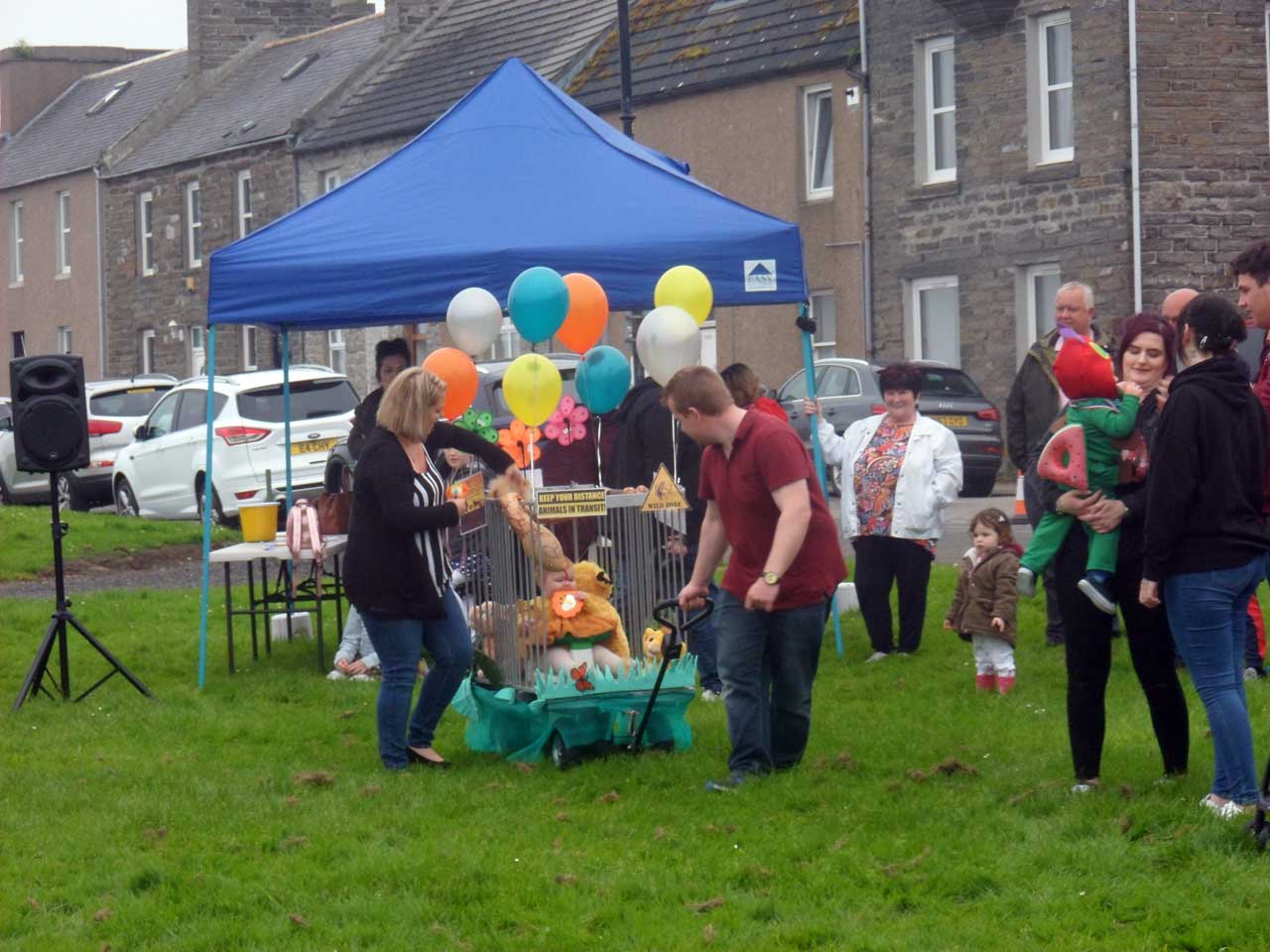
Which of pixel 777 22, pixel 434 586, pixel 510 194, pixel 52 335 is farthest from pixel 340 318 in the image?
pixel 52 335

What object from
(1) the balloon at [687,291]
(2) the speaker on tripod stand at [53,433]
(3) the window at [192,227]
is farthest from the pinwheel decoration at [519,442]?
(3) the window at [192,227]

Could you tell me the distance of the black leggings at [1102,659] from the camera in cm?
777

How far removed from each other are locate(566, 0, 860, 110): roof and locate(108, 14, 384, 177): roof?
842cm

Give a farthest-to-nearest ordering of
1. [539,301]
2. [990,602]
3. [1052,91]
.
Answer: [1052,91], [990,602], [539,301]

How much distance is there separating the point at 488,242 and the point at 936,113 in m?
18.3

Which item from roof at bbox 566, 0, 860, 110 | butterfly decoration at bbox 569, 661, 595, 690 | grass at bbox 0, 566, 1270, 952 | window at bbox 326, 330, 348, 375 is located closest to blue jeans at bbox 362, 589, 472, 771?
grass at bbox 0, 566, 1270, 952

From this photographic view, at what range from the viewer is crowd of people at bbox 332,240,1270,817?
720 cm

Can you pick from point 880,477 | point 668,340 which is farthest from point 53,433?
point 880,477

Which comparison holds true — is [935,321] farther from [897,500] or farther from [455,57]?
[897,500]

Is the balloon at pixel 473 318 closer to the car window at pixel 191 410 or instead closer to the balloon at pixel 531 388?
the balloon at pixel 531 388

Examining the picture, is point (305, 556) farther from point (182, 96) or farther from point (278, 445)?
point (182, 96)

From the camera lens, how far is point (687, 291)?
1070 centimetres

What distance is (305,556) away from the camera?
1191cm

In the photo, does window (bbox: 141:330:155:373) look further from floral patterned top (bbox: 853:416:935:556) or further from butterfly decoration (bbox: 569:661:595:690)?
butterfly decoration (bbox: 569:661:595:690)
